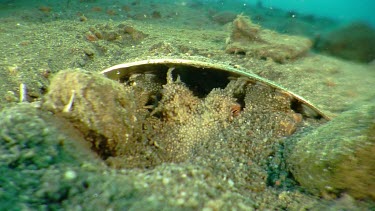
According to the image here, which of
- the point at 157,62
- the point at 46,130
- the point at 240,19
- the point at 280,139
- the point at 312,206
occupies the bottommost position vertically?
the point at 312,206

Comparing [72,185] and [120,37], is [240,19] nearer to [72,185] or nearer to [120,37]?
[120,37]

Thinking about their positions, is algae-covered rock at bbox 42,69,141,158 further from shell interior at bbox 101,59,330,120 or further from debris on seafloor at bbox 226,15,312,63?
debris on seafloor at bbox 226,15,312,63

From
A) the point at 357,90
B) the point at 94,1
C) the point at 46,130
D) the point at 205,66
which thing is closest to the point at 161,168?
the point at 46,130

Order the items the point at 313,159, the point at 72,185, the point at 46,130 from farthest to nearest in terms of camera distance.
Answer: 1. the point at 313,159
2. the point at 46,130
3. the point at 72,185

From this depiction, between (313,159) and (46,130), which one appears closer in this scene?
(46,130)

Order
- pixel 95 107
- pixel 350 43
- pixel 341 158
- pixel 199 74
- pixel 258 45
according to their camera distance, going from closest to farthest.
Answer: pixel 341 158 → pixel 95 107 → pixel 199 74 → pixel 258 45 → pixel 350 43

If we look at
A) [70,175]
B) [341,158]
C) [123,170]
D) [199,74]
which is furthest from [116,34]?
[341,158]

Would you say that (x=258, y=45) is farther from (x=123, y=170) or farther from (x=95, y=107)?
(x=123, y=170)
